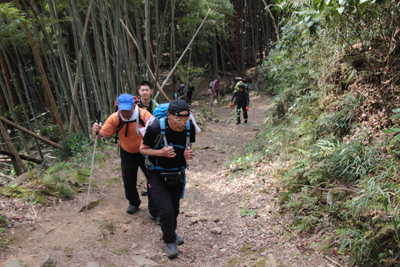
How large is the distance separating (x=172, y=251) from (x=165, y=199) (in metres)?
0.48

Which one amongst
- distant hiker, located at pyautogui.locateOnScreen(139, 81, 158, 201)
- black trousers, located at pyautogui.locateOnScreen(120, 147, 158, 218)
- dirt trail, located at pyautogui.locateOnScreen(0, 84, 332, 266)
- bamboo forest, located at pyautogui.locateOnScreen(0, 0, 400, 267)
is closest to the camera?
bamboo forest, located at pyautogui.locateOnScreen(0, 0, 400, 267)

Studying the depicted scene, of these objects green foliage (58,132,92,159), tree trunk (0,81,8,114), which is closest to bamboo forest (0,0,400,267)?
green foliage (58,132,92,159)

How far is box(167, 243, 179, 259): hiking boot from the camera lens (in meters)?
2.37

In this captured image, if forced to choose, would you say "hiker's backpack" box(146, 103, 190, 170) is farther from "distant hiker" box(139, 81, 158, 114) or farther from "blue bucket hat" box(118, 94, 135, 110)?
"distant hiker" box(139, 81, 158, 114)

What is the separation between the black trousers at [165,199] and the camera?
2.31 meters

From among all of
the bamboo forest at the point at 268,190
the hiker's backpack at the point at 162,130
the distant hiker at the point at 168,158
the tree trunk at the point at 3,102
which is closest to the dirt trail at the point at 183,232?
the bamboo forest at the point at 268,190

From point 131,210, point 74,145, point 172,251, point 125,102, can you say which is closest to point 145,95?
point 125,102

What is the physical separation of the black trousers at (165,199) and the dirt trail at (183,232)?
26cm

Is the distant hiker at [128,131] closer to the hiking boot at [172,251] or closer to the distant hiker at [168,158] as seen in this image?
the distant hiker at [168,158]

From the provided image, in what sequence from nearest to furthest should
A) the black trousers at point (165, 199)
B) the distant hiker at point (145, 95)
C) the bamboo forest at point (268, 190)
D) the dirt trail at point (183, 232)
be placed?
the bamboo forest at point (268, 190), the dirt trail at point (183, 232), the black trousers at point (165, 199), the distant hiker at point (145, 95)

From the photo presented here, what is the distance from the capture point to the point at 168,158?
2.33 m

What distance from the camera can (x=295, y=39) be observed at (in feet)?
17.7

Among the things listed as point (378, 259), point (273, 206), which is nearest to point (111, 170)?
point (273, 206)

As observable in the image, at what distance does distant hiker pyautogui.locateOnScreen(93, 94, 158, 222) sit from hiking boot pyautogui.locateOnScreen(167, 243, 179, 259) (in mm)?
678
